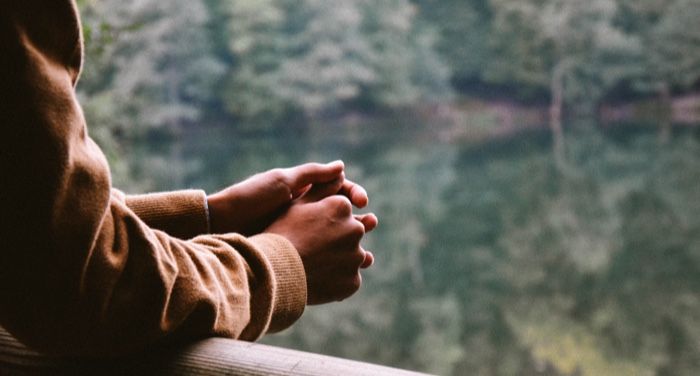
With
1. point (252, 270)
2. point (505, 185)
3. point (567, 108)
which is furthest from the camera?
point (567, 108)

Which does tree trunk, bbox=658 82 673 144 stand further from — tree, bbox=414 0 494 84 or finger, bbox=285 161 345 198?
finger, bbox=285 161 345 198

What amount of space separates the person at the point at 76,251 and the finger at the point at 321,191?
0.75 ft

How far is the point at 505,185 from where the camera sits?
11914mm

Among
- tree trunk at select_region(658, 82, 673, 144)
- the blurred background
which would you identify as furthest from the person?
tree trunk at select_region(658, 82, 673, 144)

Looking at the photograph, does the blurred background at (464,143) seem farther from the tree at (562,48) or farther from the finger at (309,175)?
the finger at (309,175)

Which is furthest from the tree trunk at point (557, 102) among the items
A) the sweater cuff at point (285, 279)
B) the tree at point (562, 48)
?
the sweater cuff at point (285, 279)

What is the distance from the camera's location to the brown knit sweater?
444mm

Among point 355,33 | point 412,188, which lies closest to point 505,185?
point 412,188

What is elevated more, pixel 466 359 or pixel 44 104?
pixel 44 104

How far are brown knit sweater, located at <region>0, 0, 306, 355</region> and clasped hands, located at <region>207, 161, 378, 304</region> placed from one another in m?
0.19

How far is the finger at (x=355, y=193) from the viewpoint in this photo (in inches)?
37.4

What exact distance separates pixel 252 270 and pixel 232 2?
20158 mm

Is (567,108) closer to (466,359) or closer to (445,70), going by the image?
(445,70)

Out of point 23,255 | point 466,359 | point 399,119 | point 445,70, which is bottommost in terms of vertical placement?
point 399,119
